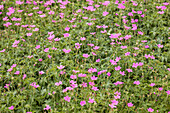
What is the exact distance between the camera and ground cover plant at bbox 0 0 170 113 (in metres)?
3.42

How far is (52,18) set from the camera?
512 centimetres

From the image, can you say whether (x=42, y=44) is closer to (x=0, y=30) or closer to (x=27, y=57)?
(x=27, y=57)

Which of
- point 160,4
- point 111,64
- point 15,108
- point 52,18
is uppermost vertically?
point 160,4

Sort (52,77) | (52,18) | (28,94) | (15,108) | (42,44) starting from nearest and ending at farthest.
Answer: (15,108)
(28,94)
(52,77)
(42,44)
(52,18)

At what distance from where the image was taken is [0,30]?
16.2 feet

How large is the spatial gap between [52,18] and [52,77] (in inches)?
68.6

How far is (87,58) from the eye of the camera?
4.09 m

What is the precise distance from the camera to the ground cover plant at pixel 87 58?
11.2 ft

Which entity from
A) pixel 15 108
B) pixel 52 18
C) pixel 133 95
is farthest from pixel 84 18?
pixel 15 108

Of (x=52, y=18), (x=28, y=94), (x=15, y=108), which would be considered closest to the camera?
(x=15, y=108)

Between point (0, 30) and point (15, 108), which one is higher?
point (0, 30)

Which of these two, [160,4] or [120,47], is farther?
[160,4]

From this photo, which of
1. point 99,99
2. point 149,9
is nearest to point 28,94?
point 99,99

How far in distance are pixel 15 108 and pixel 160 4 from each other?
397 centimetres
